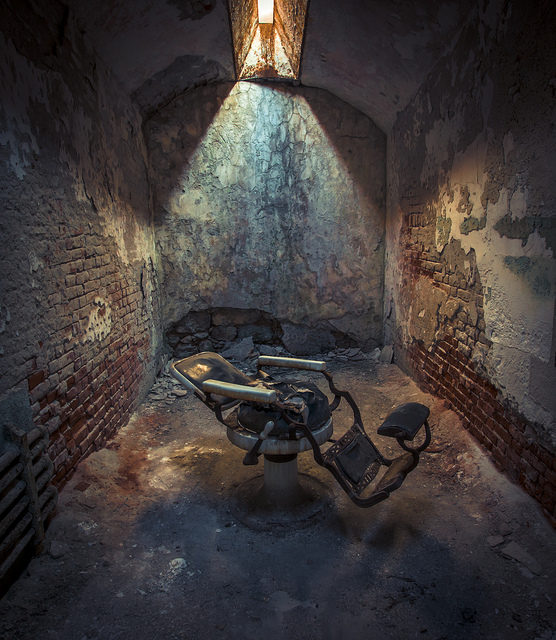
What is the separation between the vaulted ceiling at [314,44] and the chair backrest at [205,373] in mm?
2366

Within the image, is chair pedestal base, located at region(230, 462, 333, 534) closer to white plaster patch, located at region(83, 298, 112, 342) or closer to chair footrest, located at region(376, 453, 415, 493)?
chair footrest, located at region(376, 453, 415, 493)

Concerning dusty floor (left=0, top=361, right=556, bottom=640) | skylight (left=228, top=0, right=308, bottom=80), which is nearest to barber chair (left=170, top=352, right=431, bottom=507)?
dusty floor (left=0, top=361, right=556, bottom=640)

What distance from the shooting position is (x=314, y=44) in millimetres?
3701

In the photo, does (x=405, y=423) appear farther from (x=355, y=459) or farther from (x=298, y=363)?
(x=298, y=363)

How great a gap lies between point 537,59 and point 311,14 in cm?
198

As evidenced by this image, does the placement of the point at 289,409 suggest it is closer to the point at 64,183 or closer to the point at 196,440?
the point at 196,440

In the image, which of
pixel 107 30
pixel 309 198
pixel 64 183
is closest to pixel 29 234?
pixel 64 183

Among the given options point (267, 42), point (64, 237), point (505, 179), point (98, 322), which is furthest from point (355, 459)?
point (267, 42)

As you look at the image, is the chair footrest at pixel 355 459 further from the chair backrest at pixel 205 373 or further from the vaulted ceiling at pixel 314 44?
the vaulted ceiling at pixel 314 44

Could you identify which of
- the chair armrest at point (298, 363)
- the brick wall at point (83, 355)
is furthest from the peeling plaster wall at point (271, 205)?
the chair armrest at point (298, 363)

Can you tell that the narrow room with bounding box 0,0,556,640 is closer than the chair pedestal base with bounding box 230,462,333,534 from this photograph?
Yes

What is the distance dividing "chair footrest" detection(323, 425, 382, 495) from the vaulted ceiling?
2823 millimetres

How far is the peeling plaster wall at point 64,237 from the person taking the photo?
204 cm

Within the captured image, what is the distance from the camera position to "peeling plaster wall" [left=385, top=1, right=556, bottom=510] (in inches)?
81.8
